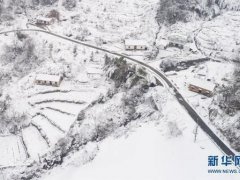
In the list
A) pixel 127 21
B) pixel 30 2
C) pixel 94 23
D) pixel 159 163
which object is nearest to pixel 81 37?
pixel 94 23

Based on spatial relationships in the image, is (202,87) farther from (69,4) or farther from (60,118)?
(69,4)

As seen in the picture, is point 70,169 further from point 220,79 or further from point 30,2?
point 30,2

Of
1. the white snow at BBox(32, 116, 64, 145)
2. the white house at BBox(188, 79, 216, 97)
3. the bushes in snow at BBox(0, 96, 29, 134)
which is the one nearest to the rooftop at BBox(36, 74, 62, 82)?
the bushes in snow at BBox(0, 96, 29, 134)

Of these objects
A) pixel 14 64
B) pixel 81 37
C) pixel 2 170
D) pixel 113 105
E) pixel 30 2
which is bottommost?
pixel 2 170

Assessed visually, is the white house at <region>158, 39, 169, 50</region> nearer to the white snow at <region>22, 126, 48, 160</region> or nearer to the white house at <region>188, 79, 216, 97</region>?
the white house at <region>188, 79, 216, 97</region>

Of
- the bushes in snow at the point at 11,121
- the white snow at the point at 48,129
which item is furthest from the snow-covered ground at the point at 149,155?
the bushes in snow at the point at 11,121

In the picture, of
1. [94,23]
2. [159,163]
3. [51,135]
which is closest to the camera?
[159,163]
